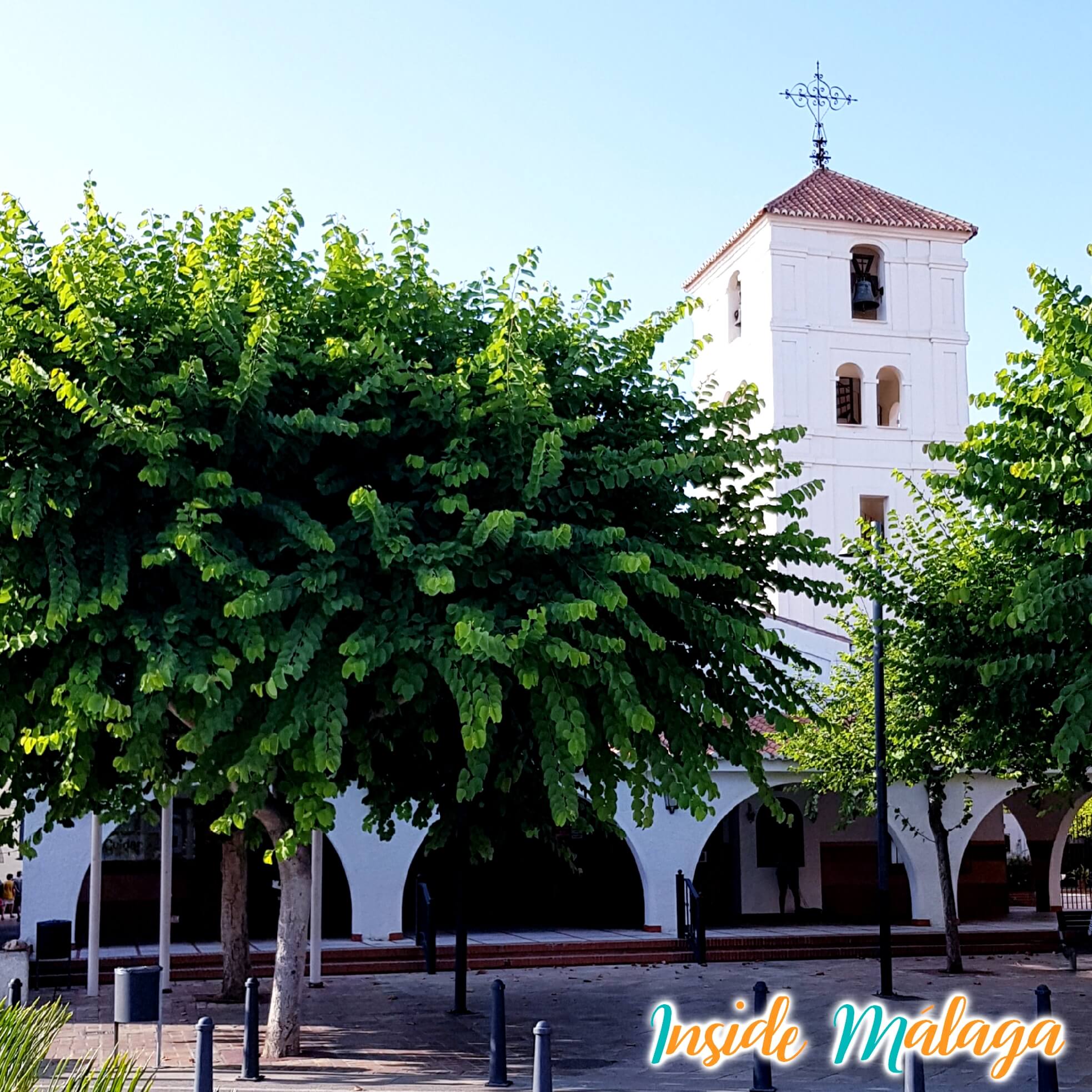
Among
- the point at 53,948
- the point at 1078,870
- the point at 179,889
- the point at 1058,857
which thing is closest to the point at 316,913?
the point at 53,948

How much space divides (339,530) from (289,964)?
422cm

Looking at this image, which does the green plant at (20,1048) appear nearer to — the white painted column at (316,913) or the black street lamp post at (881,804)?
the black street lamp post at (881,804)

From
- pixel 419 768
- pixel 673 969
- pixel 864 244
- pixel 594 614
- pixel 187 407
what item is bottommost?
pixel 673 969

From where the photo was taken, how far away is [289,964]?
12617mm

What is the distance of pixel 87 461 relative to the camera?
10.5 meters

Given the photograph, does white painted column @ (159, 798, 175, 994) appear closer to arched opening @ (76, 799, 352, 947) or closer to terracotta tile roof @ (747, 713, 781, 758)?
arched opening @ (76, 799, 352, 947)

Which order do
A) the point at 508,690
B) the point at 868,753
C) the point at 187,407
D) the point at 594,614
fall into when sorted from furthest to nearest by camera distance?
the point at 868,753 → the point at 508,690 → the point at 187,407 → the point at 594,614

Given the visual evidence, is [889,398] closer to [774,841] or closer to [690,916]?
[774,841]

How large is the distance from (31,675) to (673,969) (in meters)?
12.9

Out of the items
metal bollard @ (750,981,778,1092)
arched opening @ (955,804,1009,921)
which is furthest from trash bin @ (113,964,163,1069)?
arched opening @ (955,804,1009,921)

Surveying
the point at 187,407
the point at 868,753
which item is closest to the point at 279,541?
the point at 187,407

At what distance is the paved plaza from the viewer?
1203 centimetres

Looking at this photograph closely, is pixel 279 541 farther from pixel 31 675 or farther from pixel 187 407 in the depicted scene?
pixel 31 675

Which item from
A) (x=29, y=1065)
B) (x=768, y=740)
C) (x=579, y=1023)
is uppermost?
(x=768, y=740)
